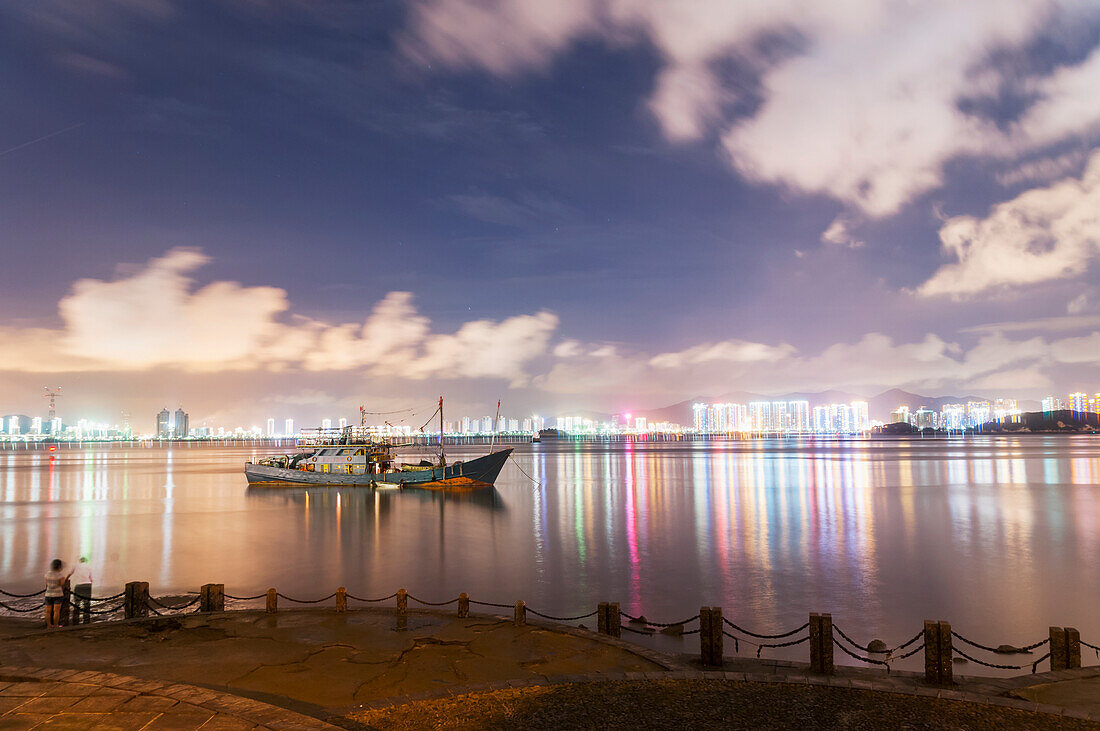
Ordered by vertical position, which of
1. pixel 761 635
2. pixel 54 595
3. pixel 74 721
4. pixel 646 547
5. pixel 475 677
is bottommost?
pixel 646 547

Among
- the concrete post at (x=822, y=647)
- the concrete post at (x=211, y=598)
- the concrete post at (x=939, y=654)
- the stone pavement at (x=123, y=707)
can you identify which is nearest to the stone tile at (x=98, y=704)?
the stone pavement at (x=123, y=707)

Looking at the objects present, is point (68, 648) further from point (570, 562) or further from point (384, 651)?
point (570, 562)

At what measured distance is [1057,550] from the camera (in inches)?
1265

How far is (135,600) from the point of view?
1594 cm

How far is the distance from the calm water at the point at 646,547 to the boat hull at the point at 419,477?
7.46 feet

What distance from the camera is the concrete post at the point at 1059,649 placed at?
1213cm

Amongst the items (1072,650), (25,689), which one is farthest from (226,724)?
(1072,650)

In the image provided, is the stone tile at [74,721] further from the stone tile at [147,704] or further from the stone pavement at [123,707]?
the stone tile at [147,704]

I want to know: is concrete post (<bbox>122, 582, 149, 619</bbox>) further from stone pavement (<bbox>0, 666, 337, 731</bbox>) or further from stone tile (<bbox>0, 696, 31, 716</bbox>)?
stone tile (<bbox>0, 696, 31, 716</bbox>)

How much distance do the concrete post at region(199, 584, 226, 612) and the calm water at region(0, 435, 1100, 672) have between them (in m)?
7.96

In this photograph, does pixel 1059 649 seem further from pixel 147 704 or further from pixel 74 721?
pixel 74 721

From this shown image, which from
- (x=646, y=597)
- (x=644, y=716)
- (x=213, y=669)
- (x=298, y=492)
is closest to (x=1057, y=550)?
(x=646, y=597)

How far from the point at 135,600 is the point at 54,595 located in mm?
1818

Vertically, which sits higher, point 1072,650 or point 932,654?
point 932,654
